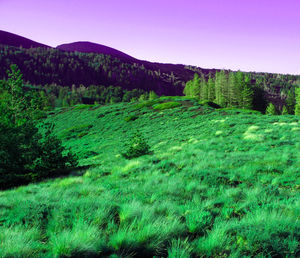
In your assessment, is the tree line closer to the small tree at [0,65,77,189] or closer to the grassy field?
the small tree at [0,65,77,189]

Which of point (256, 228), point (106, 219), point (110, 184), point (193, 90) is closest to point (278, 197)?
point (256, 228)

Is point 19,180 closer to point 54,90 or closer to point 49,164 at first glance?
point 49,164

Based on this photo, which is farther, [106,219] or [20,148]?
[20,148]

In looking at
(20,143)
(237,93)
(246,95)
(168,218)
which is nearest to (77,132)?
(20,143)

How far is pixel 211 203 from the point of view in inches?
189

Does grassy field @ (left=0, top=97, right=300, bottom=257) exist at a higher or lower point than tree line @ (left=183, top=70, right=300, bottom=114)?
lower

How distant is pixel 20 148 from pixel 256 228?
10651 mm

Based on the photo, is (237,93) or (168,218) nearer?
(168,218)

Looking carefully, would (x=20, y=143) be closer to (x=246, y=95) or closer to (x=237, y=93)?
(x=246, y=95)

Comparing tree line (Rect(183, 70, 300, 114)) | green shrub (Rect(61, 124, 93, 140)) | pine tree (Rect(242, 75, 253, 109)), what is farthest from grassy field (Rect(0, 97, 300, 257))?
pine tree (Rect(242, 75, 253, 109))

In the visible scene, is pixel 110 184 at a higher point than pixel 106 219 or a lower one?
lower

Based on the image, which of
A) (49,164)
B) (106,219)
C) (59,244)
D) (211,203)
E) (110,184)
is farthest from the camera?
(49,164)

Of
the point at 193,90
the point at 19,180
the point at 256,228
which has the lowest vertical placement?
the point at 19,180

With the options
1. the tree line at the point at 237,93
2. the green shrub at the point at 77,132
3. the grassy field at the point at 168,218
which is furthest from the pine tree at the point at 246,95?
the grassy field at the point at 168,218
